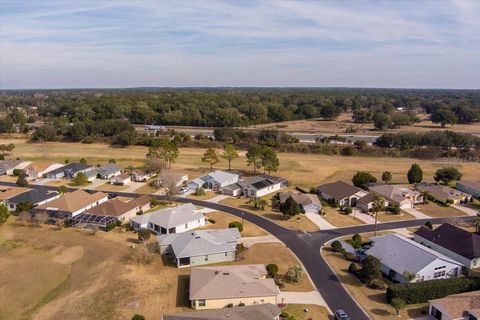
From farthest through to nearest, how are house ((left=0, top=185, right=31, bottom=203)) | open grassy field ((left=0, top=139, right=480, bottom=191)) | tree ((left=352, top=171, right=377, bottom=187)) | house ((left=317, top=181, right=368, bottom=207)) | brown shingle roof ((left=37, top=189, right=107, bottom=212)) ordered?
open grassy field ((left=0, top=139, right=480, bottom=191)), tree ((left=352, top=171, right=377, bottom=187)), house ((left=317, top=181, right=368, bottom=207)), house ((left=0, top=185, right=31, bottom=203)), brown shingle roof ((left=37, top=189, right=107, bottom=212))

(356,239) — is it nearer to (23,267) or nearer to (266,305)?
(266,305)

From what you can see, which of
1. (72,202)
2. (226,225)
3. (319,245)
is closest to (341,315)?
(319,245)

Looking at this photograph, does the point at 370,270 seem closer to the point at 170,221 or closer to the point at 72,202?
the point at 170,221

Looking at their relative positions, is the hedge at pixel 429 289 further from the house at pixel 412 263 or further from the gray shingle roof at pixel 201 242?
the gray shingle roof at pixel 201 242

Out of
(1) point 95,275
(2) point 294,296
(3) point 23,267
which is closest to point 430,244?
(2) point 294,296

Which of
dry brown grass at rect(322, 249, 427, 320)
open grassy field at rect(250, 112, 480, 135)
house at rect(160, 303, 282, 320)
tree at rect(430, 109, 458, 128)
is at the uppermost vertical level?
tree at rect(430, 109, 458, 128)

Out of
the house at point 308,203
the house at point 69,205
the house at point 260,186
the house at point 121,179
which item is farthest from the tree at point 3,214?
the house at point 308,203

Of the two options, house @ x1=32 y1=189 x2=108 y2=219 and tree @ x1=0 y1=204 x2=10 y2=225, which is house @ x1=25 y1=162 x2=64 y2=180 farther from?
tree @ x1=0 y1=204 x2=10 y2=225

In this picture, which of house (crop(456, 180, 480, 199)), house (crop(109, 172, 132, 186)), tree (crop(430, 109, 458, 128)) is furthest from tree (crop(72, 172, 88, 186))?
tree (crop(430, 109, 458, 128))
